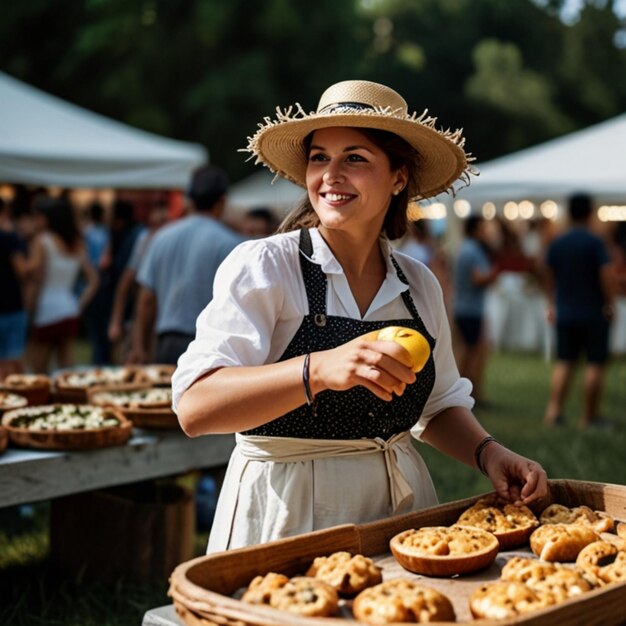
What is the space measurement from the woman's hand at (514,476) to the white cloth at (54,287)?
18.8 feet

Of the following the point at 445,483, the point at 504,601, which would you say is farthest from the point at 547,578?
the point at 445,483

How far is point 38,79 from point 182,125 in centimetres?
303

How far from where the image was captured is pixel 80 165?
732 centimetres

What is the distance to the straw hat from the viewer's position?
79.0 inches

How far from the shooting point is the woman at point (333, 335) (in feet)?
6.15

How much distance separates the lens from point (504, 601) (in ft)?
4.71

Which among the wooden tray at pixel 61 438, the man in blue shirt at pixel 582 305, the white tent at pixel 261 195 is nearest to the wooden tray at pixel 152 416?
the wooden tray at pixel 61 438

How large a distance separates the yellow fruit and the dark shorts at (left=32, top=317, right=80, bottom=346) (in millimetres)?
6189

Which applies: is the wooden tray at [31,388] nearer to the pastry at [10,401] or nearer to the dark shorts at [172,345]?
the pastry at [10,401]

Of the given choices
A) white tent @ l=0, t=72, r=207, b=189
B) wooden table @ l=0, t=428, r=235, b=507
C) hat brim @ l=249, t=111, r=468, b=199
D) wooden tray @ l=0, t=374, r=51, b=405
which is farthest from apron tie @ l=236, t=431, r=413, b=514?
white tent @ l=0, t=72, r=207, b=189

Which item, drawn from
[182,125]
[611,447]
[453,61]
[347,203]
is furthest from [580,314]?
[453,61]

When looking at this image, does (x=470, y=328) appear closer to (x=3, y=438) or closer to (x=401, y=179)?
(x=3, y=438)

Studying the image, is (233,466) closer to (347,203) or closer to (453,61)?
(347,203)

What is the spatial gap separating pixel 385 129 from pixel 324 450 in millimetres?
702
